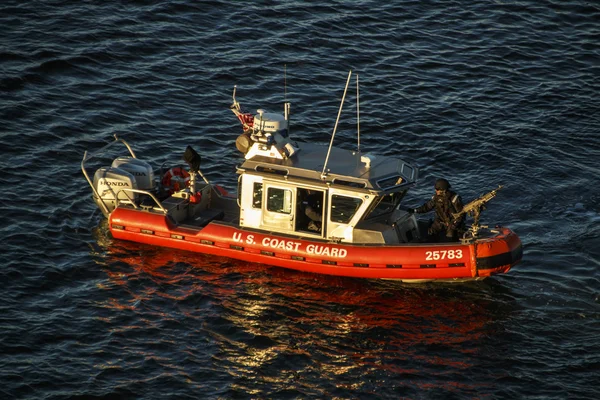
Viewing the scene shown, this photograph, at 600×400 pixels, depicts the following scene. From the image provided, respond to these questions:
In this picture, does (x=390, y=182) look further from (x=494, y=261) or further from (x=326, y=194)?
(x=494, y=261)

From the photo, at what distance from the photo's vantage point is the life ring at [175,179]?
24.9 meters

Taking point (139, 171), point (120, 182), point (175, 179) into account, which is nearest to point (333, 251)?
point (175, 179)

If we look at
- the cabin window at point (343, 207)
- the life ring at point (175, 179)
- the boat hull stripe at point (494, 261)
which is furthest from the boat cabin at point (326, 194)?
the life ring at point (175, 179)

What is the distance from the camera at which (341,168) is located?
22500 mm

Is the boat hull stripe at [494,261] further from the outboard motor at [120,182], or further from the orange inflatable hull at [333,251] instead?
the outboard motor at [120,182]

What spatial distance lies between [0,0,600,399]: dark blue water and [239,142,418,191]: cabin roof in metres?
2.59

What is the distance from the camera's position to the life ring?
81.7ft

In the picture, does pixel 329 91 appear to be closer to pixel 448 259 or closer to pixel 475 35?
pixel 475 35

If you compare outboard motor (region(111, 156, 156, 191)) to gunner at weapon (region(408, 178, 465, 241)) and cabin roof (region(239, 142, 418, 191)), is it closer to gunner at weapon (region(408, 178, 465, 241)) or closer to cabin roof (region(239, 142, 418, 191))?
cabin roof (region(239, 142, 418, 191))

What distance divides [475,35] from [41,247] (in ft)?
68.9

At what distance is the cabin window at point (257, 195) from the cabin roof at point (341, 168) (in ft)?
1.58

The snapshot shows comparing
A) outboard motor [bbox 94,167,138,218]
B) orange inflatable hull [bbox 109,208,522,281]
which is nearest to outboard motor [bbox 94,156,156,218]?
outboard motor [bbox 94,167,138,218]

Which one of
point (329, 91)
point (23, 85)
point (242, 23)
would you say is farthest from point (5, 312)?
point (242, 23)

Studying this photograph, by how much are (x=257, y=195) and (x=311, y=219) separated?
57.7 inches
